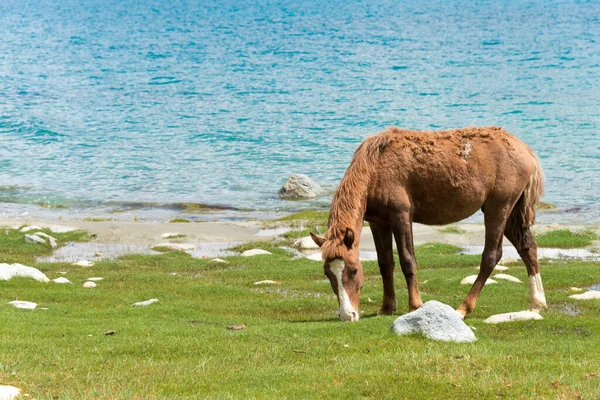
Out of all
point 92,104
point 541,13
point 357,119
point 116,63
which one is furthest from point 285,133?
point 541,13

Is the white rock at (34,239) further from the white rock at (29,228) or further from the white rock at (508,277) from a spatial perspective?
the white rock at (508,277)

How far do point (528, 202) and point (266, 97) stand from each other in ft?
215

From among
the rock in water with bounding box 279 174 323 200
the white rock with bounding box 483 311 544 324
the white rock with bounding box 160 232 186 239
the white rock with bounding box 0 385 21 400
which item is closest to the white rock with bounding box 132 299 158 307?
the white rock with bounding box 483 311 544 324

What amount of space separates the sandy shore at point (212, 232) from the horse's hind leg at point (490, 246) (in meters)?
12.5

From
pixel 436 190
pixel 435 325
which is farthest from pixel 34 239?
pixel 435 325

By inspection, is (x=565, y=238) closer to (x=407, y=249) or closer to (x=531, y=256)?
(x=531, y=256)

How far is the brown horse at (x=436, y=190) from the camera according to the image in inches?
590

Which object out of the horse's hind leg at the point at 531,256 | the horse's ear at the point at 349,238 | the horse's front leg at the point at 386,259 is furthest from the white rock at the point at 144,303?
the horse's hind leg at the point at 531,256

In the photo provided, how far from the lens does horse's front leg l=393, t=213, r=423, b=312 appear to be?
15094 millimetres

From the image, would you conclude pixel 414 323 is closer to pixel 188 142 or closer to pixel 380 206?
pixel 380 206

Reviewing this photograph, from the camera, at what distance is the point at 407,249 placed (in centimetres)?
1528

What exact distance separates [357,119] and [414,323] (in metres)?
56.6

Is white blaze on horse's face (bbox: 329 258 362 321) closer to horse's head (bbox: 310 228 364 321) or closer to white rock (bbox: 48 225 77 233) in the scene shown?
horse's head (bbox: 310 228 364 321)

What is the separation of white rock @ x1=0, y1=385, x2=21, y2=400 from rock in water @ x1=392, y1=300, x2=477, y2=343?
222 inches
